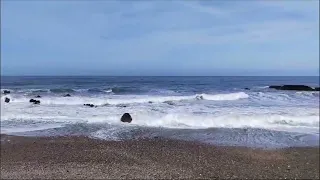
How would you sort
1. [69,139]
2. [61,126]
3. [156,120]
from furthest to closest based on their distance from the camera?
[156,120], [61,126], [69,139]

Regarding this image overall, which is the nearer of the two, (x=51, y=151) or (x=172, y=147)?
(x=51, y=151)

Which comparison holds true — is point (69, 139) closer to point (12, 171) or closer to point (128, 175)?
point (12, 171)

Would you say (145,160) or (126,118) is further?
(126,118)

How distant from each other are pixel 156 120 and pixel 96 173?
357 inches

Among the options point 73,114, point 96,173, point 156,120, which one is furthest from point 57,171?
point 73,114

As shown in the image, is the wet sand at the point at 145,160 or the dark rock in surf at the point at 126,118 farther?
the dark rock in surf at the point at 126,118

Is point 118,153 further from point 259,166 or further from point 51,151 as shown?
point 259,166

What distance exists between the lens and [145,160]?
9664mm

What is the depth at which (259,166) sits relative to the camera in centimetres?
912

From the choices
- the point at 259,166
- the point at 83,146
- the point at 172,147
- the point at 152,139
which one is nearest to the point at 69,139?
the point at 83,146

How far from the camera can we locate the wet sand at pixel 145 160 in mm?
8273

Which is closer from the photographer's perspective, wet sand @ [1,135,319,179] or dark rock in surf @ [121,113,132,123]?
wet sand @ [1,135,319,179]

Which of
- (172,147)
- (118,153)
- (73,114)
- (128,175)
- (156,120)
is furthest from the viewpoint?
(73,114)

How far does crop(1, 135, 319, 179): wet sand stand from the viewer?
827 centimetres
